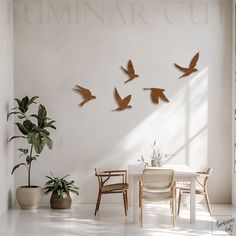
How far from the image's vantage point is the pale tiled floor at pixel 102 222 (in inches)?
252

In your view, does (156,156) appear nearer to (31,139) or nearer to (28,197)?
(31,139)

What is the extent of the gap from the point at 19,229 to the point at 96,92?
9.50 ft

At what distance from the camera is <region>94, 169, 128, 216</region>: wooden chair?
7.62m

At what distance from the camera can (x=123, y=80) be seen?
8586 mm

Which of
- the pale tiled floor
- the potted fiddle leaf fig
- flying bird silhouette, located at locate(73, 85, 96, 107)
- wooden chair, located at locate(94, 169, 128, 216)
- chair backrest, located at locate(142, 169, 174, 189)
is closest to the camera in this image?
the pale tiled floor

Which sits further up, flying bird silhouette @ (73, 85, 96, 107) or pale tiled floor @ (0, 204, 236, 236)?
flying bird silhouette @ (73, 85, 96, 107)

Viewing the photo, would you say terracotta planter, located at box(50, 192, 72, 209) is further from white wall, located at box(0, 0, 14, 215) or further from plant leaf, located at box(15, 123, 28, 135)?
plant leaf, located at box(15, 123, 28, 135)

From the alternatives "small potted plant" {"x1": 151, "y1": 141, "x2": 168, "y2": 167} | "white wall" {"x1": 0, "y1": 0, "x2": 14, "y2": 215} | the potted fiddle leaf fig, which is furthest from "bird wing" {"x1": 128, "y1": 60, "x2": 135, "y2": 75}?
"white wall" {"x1": 0, "y1": 0, "x2": 14, "y2": 215}

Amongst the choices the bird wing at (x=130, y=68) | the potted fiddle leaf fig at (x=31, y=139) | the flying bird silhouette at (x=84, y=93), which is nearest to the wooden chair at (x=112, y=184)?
the potted fiddle leaf fig at (x=31, y=139)

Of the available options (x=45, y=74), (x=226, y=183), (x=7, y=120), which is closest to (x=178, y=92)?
(x=226, y=183)

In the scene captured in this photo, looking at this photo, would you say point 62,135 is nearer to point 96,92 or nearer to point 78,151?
point 78,151

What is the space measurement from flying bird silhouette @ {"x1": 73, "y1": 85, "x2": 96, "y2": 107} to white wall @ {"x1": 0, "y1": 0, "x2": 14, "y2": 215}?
1078 mm

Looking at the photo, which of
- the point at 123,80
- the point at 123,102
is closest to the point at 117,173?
the point at 123,102

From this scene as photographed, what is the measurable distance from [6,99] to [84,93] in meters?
1.30
